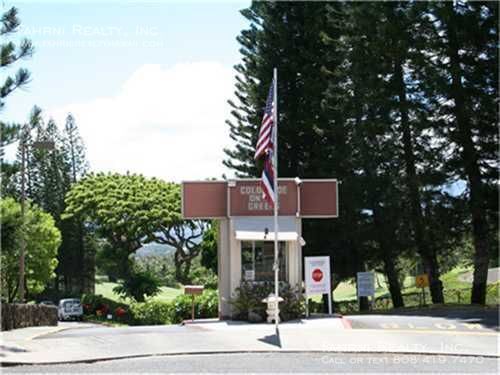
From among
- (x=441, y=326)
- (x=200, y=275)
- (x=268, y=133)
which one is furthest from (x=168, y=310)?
(x=200, y=275)

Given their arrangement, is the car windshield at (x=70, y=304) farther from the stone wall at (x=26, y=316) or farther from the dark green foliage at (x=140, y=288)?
the stone wall at (x=26, y=316)

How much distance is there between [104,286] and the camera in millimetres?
78000

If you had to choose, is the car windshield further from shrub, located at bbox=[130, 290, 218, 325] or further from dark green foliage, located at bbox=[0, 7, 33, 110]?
dark green foliage, located at bbox=[0, 7, 33, 110]

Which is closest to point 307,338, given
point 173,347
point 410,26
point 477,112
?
point 173,347

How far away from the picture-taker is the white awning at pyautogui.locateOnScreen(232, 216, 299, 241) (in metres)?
19.1

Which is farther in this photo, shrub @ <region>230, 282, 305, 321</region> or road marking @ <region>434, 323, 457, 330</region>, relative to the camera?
shrub @ <region>230, 282, 305, 321</region>

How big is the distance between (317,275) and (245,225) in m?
2.25

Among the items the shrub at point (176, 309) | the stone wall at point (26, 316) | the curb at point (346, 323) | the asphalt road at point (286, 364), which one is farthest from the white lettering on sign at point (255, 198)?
the shrub at point (176, 309)

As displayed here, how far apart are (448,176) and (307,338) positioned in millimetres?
13292

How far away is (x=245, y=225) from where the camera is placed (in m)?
19.4

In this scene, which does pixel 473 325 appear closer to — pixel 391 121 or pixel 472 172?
pixel 472 172

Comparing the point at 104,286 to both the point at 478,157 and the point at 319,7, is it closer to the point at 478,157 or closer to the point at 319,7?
the point at 319,7

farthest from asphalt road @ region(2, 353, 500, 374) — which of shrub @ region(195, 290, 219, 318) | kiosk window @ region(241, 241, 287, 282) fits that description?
shrub @ region(195, 290, 219, 318)

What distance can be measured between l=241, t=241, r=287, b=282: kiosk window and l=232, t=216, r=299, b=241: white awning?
14.8 inches
